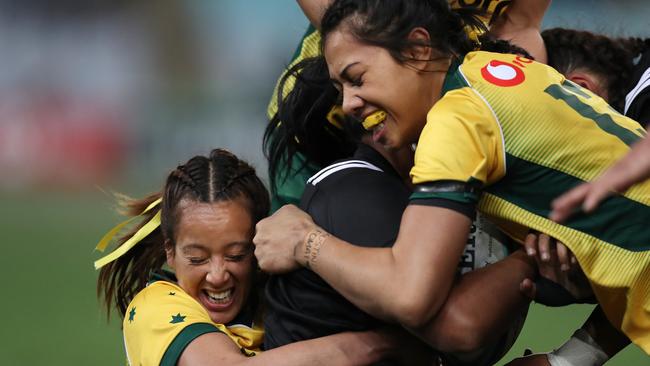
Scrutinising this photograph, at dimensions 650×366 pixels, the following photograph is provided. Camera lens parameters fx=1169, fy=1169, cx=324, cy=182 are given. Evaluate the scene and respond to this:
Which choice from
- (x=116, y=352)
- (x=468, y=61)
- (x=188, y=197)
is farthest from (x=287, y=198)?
(x=116, y=352)

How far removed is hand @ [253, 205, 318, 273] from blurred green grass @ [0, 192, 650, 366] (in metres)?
3.04

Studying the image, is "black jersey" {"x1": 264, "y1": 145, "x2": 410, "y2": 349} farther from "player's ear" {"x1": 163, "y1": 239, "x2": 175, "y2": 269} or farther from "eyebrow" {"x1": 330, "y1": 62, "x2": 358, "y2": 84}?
"player's ear" {"x1": 163, "y1": 239, "x2": 175, "y2": 269}

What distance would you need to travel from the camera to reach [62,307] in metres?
6.76

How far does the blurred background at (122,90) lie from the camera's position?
10.2m

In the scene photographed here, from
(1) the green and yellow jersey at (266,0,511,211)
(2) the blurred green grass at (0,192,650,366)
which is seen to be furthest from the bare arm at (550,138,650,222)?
(2) the blurred green grass at (0,192,650,366)

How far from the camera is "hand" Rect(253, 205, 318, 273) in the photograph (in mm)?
2753

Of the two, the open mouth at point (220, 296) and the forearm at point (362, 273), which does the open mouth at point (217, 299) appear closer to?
the open mouth at point (220, 296)

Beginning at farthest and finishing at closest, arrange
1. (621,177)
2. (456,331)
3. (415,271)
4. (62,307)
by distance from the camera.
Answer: (62,307) → (456,331) → (415,271) → (621,177)

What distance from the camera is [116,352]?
594 centimetres

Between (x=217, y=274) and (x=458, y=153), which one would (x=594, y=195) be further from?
(x=217, y=274)

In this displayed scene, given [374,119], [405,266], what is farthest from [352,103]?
[405,266]

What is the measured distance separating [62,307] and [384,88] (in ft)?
14.5

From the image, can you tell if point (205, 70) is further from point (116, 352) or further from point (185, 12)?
point (116, 352)

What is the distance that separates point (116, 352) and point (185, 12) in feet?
22.6
